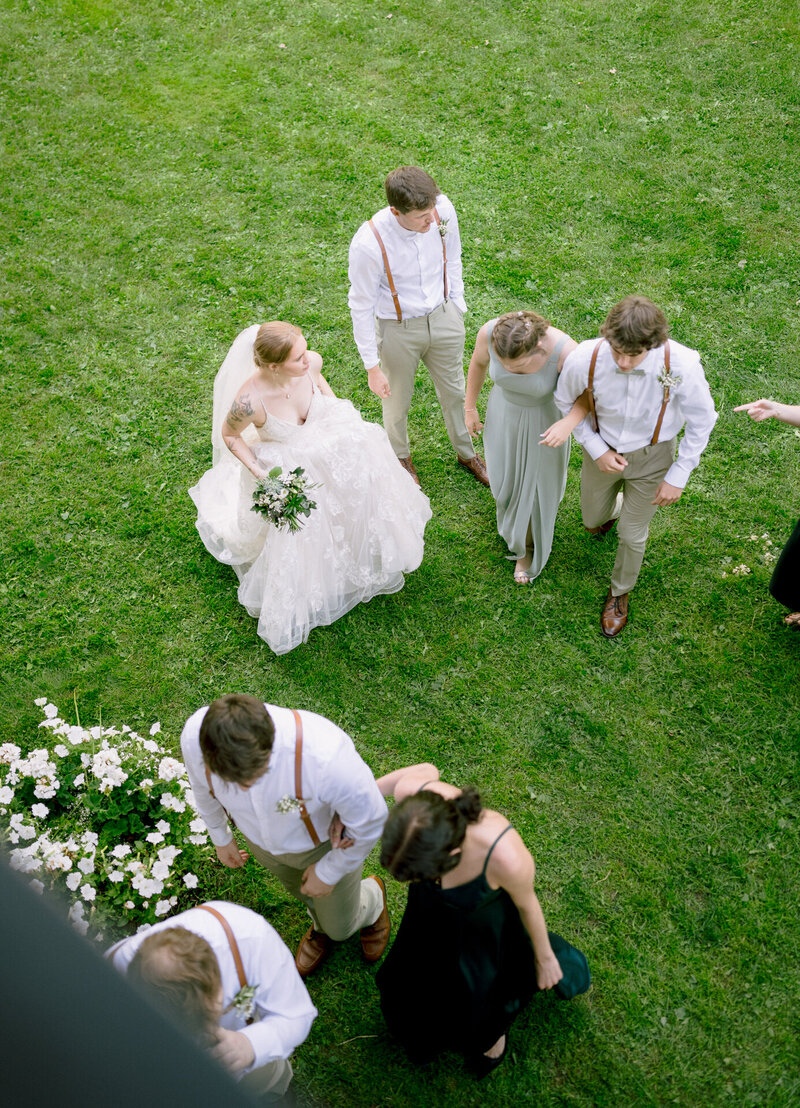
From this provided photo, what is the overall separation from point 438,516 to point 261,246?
3.48 meters

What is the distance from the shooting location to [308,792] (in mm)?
3285

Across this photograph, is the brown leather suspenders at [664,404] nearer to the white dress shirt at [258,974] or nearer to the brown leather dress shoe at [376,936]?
the brown leather dress shoe at [376,936]

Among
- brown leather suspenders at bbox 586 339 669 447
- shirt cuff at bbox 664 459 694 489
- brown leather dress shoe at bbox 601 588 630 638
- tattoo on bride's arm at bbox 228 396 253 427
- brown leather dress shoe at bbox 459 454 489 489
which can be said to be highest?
brown leather suspenders at bbox 586 339 669 447

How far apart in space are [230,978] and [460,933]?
0.91 meters

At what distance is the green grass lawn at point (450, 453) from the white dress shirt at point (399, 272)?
4.18 ft

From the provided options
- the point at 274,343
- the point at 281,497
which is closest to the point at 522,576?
the point at 281,497

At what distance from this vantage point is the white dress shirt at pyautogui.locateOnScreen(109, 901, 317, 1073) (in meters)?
2.89

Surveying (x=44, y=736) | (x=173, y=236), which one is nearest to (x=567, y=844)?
(x=44, y=736)

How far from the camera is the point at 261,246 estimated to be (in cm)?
797

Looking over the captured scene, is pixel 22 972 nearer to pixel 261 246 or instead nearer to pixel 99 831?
pixel 99 831

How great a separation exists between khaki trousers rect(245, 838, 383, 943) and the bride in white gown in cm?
172

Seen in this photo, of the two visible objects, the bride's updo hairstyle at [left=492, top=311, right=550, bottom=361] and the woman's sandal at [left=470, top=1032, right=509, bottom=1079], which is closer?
the woman's sandal at [left=470, top=1032, right=509, bottom=1079]

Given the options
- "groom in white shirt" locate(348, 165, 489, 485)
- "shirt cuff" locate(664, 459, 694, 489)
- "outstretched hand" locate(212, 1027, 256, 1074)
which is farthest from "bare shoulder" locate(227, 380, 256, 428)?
"outstretched hand" locate(212, 1027, 256, 1074)

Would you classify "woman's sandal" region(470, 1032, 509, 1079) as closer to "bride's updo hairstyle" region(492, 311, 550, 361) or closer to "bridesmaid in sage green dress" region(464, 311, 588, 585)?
"bridesmaid in sage green dress" region(464, 311, 588, 585)
